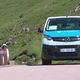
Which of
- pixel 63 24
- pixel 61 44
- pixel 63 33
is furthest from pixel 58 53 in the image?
pixel 63 24

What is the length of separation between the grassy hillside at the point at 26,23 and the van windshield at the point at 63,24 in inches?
357

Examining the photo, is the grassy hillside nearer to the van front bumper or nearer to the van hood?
the van hood

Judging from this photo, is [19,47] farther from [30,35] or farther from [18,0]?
[18,0]

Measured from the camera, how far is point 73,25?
2227 centimetres

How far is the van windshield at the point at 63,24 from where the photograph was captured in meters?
22.1

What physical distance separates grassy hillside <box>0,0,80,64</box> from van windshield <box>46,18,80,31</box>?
906cm

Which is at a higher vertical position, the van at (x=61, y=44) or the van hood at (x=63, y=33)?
the van hood at (x=63, y=33)

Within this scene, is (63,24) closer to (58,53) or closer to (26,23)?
(58,53)

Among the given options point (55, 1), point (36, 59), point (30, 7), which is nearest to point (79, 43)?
point (36, 59)

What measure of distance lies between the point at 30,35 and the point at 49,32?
58.9 ft
